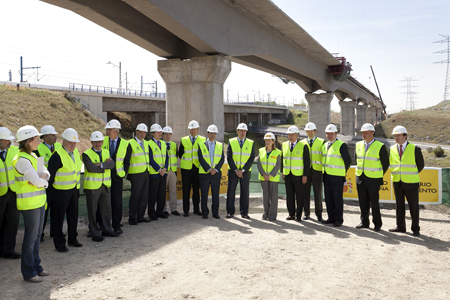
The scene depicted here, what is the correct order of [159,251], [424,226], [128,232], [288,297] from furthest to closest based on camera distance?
[424,226], [128,232], [159,251], [288,297]

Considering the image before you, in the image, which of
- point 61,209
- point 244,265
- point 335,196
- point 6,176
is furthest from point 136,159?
point 335,196

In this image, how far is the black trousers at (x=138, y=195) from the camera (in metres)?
7.64

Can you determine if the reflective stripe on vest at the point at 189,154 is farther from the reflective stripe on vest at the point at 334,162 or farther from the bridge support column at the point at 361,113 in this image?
the bridge support column at the point at 361,113

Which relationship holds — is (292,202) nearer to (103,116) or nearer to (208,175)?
(208,175)

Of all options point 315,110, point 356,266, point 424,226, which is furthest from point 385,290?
point 315,110

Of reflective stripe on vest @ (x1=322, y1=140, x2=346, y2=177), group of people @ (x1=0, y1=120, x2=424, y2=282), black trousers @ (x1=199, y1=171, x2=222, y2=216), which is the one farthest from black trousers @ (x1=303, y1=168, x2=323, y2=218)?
black trousers @ (x1=199, y1=171, x2=222, y2=216)

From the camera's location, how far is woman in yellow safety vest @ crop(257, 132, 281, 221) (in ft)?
27.0

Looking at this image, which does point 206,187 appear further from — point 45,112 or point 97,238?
point 45,112

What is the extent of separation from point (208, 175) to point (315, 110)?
22.2 metres

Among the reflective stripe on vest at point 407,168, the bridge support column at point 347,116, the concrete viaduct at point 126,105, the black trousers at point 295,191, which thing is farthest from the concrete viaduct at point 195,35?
the bridge support column at point 347,116

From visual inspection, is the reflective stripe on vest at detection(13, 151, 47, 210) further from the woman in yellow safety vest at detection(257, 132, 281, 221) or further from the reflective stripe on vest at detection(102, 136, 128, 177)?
the woman in yellow safety vest at detection(257, 132, 281, 221)

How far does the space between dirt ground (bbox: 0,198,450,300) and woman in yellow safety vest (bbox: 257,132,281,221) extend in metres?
0.57

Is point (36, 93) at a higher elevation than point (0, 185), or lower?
higher

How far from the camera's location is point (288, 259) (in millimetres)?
5613
